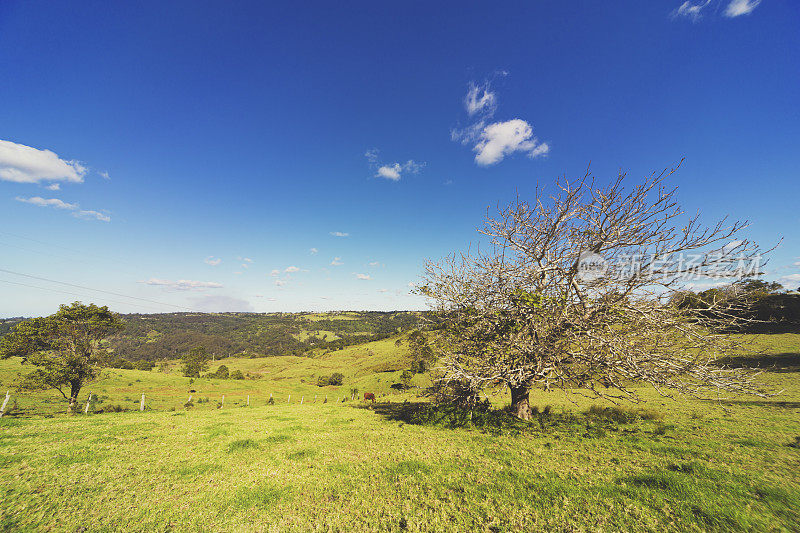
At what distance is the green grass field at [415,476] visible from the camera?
18.2 feet

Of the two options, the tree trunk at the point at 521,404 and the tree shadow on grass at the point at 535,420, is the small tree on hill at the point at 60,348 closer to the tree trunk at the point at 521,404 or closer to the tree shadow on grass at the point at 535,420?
the tree shadow on grass at the point at 535,420

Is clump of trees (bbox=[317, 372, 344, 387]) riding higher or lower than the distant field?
lower

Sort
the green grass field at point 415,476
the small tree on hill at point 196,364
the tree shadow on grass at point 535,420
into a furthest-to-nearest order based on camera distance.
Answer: the small tree on hill at point 196,364 < the tree shadow on grass at point 535,420 < the green grass field at point 415,476

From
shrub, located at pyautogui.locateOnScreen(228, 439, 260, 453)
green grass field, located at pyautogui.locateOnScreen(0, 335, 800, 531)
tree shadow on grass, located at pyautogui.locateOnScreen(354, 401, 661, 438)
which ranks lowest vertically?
tree shadow on grass, located at pyautogui.locateOnScreen(354, 401, 661, 438)

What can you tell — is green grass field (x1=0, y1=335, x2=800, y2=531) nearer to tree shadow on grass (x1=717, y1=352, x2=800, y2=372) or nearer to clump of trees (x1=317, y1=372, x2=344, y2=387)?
tree shadow on grass (x1=717, y1=352, x2=800, y2=372)

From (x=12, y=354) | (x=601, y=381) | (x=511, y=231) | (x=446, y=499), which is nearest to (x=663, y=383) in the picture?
(x=601, y=381)

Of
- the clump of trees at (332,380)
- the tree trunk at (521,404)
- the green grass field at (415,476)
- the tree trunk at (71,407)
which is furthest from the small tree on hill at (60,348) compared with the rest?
the clump of trees at (332,380)

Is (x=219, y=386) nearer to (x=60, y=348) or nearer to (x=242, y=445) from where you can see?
(x=60, y=348)

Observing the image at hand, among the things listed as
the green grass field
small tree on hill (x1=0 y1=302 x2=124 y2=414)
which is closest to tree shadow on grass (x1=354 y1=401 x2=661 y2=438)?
the green grass field

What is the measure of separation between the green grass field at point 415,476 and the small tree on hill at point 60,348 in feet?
47.1

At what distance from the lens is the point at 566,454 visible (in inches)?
343

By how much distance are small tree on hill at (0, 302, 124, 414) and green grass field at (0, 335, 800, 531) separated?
1436cm

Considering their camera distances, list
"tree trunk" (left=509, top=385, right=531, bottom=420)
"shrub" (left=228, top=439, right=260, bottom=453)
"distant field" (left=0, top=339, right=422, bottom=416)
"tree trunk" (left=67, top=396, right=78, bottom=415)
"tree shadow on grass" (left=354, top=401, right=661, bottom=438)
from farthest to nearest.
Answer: "distant field" (left=0, top=339, right=422, bottom=416) → "tree trunk" (left=67, top=396, right=78, bottom=415) → "tree trunk" (left=509, top=385, right=531, bottom=420) → "tree shadow on grass" (left=354, top=401, right=661, bottom=438) → "shrub" (left=228, top=439, right=260, bottom=453)

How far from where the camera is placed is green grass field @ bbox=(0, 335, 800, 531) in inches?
218
